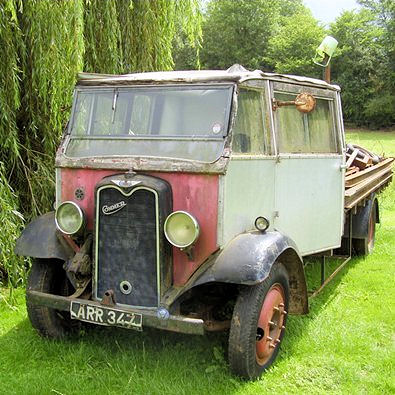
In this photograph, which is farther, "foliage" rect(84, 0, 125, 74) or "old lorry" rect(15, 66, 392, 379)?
"foliage" rect(84, 0, 125, 74)

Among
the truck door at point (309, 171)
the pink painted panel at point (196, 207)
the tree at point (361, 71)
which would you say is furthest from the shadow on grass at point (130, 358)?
the tree at point (361, 71)

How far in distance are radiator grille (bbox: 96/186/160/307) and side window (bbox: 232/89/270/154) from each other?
2.74ft

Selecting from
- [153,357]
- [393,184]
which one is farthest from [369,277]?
[393,184]

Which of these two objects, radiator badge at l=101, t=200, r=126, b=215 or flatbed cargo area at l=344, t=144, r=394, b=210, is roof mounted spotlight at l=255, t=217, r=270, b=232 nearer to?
radiator badge at l=101, t=200, r=126, b=215

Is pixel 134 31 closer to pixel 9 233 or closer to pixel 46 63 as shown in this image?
pixel 46 63

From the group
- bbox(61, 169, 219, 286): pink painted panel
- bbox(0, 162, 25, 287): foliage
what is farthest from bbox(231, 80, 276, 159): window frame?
bbox(0, 162, 25, 287): foliage

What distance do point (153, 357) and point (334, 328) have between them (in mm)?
1752

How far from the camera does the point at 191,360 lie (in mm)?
4332

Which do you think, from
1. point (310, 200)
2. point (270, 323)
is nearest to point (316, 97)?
point (310, 200)

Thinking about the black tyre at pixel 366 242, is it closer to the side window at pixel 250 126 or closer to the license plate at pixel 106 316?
the side window at pixel 250 126

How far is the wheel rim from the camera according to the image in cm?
411

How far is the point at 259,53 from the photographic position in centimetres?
4988

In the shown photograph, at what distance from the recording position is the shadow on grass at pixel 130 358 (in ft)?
13.1

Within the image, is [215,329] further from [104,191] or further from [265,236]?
[104,191]
